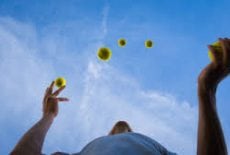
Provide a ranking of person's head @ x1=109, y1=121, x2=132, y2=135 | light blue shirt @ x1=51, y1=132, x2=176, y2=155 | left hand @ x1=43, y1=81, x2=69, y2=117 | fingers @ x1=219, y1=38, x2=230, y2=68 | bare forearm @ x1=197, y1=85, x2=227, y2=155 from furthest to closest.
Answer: left hand @ x1=43, y1=81, x2=69, y2=117
person's head @ x1=109, y1=121, x2=132, y2=135
light blue shirt @ x1=51, y1=132, x2=176, y2=155
fingers @ x1=219, y1=38, x2=230, y2=68
bare forearm @ x1=197, y1=85, x2=227, y2=155

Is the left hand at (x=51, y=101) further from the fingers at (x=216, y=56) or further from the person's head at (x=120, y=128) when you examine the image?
the fingers at (x=216, y=56)

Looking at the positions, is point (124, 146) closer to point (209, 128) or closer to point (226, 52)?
point (209, 128)

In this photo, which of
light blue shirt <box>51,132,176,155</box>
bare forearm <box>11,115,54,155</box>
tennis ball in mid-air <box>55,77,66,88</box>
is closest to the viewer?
light blue shirt <box>51,132,176,155</box>

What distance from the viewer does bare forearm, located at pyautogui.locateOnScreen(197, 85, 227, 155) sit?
3.01 meters

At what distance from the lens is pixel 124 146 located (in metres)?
3.48

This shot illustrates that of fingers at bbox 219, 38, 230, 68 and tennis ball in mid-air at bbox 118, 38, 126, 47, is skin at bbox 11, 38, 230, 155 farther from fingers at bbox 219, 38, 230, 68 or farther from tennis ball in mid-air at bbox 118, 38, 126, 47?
tennis ball in mid-air at bbox 118, 38, 126, 47

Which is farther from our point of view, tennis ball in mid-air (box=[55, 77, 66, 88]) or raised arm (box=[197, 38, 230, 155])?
tennis ball in mid-air (box=[55, 77, 66, 88])

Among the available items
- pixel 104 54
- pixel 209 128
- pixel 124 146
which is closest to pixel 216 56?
pixel 209 128

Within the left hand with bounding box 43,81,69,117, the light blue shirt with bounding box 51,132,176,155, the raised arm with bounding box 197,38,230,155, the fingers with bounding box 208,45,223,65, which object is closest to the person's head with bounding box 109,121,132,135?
the left hand with bounding box 43,81,69,117

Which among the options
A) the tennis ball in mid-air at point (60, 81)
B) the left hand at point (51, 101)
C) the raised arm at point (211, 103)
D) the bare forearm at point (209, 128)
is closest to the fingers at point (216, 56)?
the raised arm at point (211, 103)

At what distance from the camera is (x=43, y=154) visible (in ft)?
14.7

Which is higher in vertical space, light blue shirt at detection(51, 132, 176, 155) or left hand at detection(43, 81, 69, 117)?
left hand at detection(43, 81, 69, 117)

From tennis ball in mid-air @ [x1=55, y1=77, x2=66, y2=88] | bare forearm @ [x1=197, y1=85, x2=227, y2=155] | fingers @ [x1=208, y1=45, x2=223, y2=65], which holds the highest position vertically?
fingers @ [x1=208, y1=45, x2=223, y2=65]

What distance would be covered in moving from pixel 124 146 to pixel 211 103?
3.08 ft
